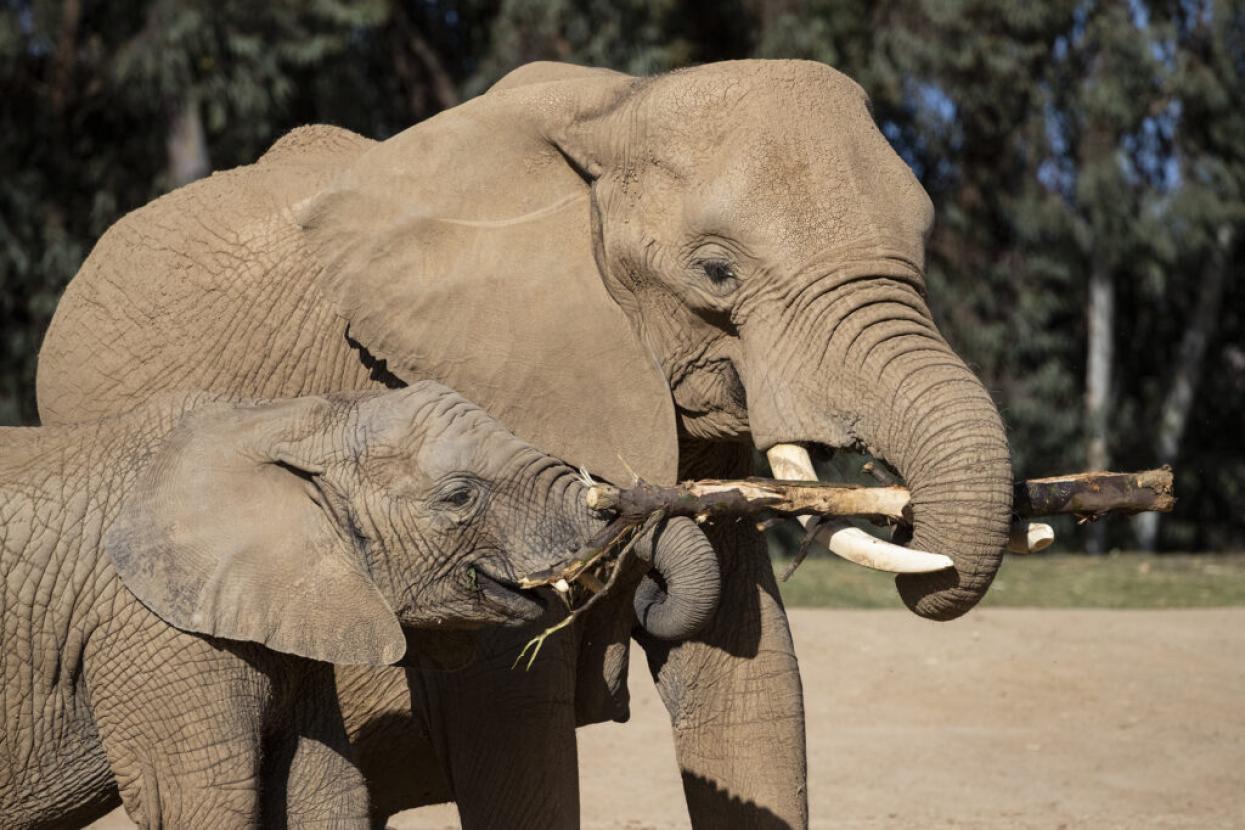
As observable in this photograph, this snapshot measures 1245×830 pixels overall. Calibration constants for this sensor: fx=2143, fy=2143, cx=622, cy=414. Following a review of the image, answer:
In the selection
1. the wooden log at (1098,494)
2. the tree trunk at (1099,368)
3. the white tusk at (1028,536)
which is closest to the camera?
the white tusk at (1028,536)

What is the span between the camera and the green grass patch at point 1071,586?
12.4 metres

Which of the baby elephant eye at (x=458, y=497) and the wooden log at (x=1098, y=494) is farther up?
the baby elephant eye at (x=458, y=497)

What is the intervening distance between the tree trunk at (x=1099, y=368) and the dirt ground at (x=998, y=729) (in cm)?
797

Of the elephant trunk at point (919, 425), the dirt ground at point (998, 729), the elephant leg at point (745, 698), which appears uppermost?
the elephant trunk at point (919, 425)

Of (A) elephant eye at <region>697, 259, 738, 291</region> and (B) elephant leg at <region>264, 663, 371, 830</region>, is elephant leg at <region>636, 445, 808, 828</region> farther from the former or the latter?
(B) elephant leg at <region>264, 663, 371, 830</region>

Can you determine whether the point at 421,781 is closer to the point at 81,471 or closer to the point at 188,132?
the point at 81,471

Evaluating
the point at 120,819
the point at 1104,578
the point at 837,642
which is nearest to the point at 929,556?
the point at 120,819

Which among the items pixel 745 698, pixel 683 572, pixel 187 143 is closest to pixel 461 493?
pixel 683 572

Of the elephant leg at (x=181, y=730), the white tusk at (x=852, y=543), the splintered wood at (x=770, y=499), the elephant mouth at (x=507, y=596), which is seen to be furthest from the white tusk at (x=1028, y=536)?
the elephant leg at (x=181, y=730)

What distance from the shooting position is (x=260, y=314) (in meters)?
5.49

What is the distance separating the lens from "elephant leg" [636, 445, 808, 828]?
5.90 metres

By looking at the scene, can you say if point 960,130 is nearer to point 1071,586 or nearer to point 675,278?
point 1071,586

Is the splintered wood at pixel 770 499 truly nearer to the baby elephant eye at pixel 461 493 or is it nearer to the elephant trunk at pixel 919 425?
the elephant trunk at pixel 919 425

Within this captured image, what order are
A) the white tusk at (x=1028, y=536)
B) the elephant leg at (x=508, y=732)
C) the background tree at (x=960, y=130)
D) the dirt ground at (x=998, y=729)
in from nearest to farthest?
the white tusk at (x=1028, y=536) < the elephant leg at (x=508, y=732) < the dirt ground at (x=998, y=729) < the background tree at (x=960, y=130)
